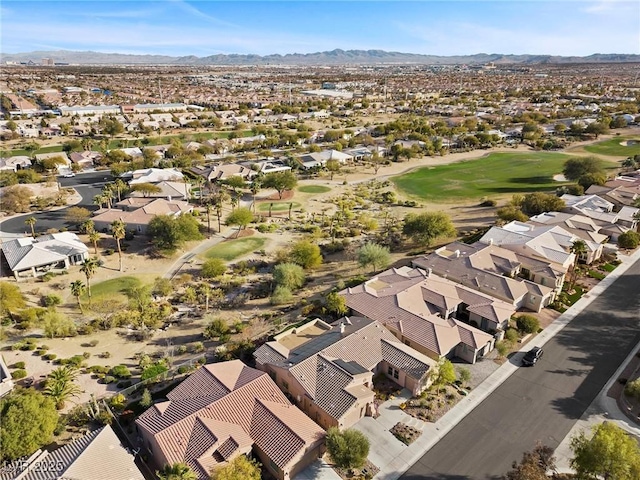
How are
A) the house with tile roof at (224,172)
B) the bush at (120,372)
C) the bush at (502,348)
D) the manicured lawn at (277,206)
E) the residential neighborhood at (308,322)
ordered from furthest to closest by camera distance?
the house with tile roof at (224,172) < the manicured lawn at (277,206) < the bush at (502,348) < the bush at (120,372) < the residential neighborhood at (308,322)

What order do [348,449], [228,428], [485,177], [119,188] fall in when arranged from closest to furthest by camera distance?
[348,449] → [228,428] → [119,188] → [485,177]

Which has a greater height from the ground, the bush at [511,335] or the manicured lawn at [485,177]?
the manicured lawn at [485,177]

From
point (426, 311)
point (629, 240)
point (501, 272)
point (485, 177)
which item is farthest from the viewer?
point (485, 177)

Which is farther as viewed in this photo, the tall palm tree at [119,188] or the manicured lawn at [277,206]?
the tall palm tree at [119,188]

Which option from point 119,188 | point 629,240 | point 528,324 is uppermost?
point 119,188

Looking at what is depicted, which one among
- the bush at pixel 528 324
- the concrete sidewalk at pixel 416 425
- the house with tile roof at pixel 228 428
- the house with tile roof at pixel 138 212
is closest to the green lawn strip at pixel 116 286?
the house with tile roof at pixel 138 212

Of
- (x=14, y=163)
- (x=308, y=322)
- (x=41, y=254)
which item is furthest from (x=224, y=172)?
(x=308, y=322)

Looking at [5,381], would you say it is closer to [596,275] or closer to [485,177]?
[596,275]

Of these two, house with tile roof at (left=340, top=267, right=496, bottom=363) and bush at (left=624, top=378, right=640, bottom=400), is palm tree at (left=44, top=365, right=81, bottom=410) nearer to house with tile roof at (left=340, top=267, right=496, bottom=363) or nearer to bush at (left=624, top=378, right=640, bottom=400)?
house with tile roof at (left=340, top=267, right=496, bottom=363)

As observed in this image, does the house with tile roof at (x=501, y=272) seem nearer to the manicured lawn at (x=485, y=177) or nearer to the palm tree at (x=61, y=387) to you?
the manicured lawn at (x=485, y=177)
